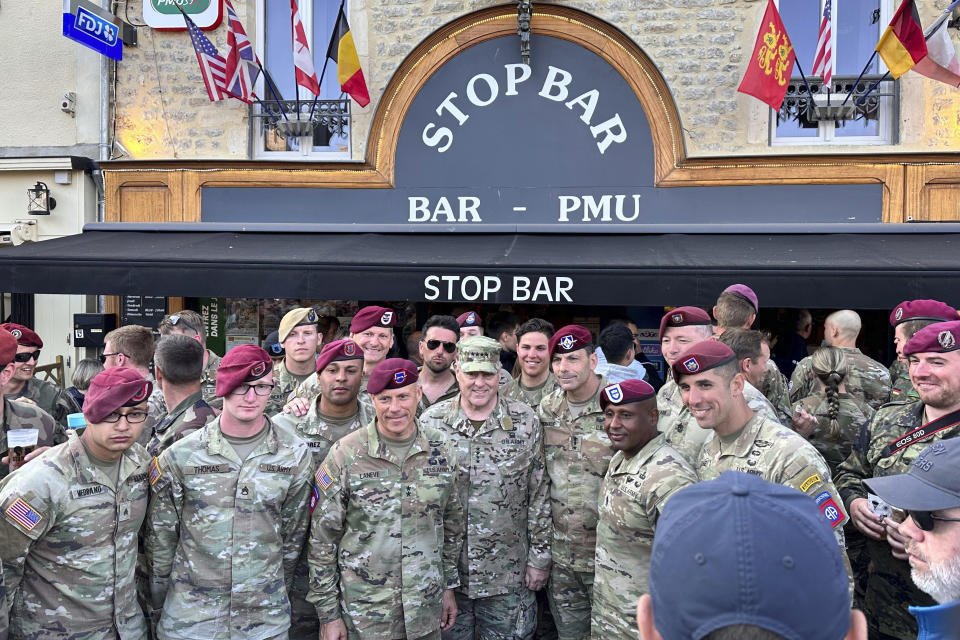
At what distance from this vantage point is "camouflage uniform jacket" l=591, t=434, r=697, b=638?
330 centimetres

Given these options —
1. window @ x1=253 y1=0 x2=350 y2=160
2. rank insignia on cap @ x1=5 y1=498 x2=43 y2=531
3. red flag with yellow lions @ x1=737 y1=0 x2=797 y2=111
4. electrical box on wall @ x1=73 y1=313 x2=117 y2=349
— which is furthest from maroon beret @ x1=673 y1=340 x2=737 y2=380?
electrical box on wall @ x1=73 y1=313 x2=117 y2=349

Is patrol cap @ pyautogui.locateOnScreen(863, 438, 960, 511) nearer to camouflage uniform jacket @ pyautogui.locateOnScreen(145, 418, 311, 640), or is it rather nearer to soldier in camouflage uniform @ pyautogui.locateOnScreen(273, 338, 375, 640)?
camouflage uniform jacket @ pyautogui.locateOnScreen(145, 418, 311, 640)

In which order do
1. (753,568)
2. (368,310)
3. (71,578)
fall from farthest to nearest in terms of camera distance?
(368,310) → (71,578) → (753,568)

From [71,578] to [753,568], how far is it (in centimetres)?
310

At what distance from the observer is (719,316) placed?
16.1 ft

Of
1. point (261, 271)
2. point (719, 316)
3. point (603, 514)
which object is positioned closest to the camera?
point (603, 514)

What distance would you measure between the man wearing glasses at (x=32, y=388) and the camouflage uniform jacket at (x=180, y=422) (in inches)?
56.7

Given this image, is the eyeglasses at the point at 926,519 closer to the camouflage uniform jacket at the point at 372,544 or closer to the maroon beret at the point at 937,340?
the maroon beret at the point at 937,340

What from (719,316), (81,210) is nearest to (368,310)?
(719,316)

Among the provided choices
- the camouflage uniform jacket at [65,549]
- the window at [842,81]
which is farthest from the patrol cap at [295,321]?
the window at [842,81]

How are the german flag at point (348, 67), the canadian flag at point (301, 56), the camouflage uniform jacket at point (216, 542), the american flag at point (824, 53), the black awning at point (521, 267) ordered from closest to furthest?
the camouflage uniform jacket at point (216, 542)
the black awning at point (521, 267)
the american flag at point (824, 53)
the german flag at point (348, 67)
the canadian flag at point (301, 56)

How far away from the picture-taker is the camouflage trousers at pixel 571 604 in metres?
4.16

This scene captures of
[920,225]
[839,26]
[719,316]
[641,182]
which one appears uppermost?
[839,26]

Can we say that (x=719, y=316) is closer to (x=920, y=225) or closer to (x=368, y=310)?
(x=368, y=310)
